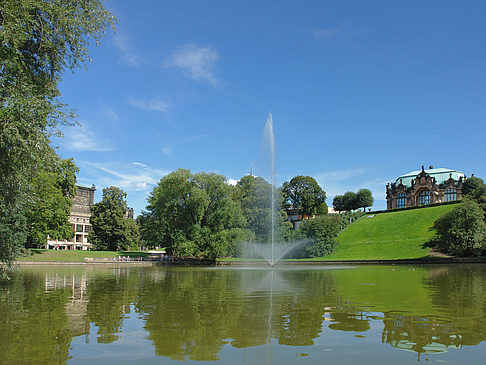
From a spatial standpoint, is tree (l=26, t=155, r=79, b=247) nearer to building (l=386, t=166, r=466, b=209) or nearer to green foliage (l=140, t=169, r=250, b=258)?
green foliage (l=140, t=169, r=250, b=258)

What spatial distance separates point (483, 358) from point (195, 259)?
47.7 meters

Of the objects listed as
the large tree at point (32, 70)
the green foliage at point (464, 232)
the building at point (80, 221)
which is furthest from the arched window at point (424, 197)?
the large tree at point (32, 70)

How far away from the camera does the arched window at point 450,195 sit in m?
107

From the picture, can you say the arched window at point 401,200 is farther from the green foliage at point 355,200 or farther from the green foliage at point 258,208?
the green foliage at point 258,208

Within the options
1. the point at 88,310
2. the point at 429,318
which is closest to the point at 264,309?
the point at 429,318

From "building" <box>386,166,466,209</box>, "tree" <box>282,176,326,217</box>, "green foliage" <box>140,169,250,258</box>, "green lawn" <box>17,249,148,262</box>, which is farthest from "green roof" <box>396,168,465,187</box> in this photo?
"green lawn" <box>17,249,148,262</box>

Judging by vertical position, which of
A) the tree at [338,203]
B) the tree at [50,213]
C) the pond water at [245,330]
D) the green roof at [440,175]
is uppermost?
the green roof at [440,175]

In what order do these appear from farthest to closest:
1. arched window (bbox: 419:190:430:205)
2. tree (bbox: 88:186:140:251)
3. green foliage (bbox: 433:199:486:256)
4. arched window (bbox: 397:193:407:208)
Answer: arched window (bbox: 397:193:407:208), arched window (bbox: 419:190:430:205), tree (bbox: 88:186:140:251), green foliage (bbox: 433:199:486:256)

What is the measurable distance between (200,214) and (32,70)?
3935 centimetres

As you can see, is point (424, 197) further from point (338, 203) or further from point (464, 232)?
point (464, 232)

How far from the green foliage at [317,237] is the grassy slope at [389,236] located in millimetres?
1703

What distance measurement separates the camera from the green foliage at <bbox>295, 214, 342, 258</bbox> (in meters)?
61.0

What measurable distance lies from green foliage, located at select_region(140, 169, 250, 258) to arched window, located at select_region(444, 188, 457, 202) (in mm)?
78449

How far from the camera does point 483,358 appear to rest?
625 centimetres
